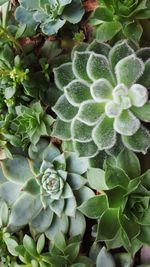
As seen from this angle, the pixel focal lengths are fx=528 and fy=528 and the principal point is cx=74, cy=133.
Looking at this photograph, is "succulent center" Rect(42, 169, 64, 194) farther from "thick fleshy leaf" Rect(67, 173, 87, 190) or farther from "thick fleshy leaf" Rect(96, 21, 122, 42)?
"thick fleshy leaf" Rect(96, 21, 122, 42)

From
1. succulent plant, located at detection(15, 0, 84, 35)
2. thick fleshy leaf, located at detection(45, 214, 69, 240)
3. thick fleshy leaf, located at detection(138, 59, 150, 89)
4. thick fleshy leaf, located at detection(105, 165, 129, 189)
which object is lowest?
thick fleshy leaf, located at detection(45, 214, 69, 240)

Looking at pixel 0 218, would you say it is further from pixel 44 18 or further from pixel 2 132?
pixel 44 18

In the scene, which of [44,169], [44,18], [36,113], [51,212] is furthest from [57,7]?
[51,212]

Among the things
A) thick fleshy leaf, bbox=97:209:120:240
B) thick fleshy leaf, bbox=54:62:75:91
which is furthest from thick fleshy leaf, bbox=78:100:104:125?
thick fleshy leaf, bbox=97:209:120:240

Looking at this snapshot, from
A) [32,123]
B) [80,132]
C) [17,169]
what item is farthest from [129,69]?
[17,169]

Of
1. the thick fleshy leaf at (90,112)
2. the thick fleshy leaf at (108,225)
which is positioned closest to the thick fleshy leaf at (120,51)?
the thick fleshy leaf at (90,112)

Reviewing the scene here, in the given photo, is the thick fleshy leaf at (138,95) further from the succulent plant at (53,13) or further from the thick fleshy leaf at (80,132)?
the succulent plant at (53,13)
